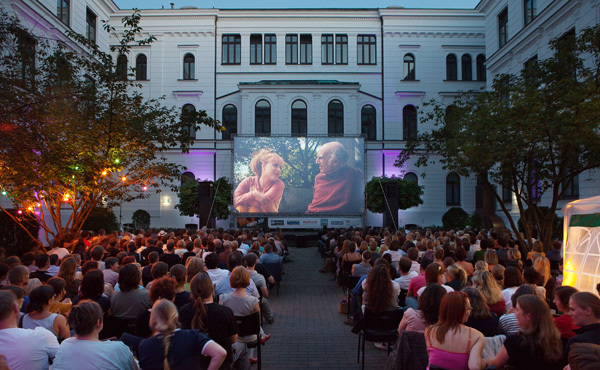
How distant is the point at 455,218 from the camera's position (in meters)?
31.0

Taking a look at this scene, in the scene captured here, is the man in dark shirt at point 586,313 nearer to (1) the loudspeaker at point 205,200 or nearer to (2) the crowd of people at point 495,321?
(2) the crowd of people at point 495,321

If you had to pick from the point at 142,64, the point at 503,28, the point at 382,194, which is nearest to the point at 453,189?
the point at 382,194

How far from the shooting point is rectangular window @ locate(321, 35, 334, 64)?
3547 cm

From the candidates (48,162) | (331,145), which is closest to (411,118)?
(331,145)

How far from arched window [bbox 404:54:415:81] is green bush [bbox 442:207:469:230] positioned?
424 inches

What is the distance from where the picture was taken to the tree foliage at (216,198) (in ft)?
92.4

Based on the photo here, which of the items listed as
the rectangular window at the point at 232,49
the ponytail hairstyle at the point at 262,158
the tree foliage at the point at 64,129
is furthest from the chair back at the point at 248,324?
the rectangular window at the point at 232,49

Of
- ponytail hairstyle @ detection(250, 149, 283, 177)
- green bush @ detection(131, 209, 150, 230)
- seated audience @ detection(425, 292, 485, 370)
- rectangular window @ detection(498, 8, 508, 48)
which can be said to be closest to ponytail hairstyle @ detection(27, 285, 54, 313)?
seated audience @ detection(425, 292, 485, 370)

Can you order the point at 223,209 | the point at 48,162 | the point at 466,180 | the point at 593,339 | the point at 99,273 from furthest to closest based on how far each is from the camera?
the point at 466,180, the point at 223,209, the point at 48,162, the point at 99,273, the point at 593,339

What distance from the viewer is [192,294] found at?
193 inches

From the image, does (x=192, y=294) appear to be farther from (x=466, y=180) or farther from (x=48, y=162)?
(x=466, y=180)

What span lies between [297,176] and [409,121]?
11067mm

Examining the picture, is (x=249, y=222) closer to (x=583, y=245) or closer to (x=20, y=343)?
(x=583, y=245)

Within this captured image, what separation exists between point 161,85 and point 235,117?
5.95m
